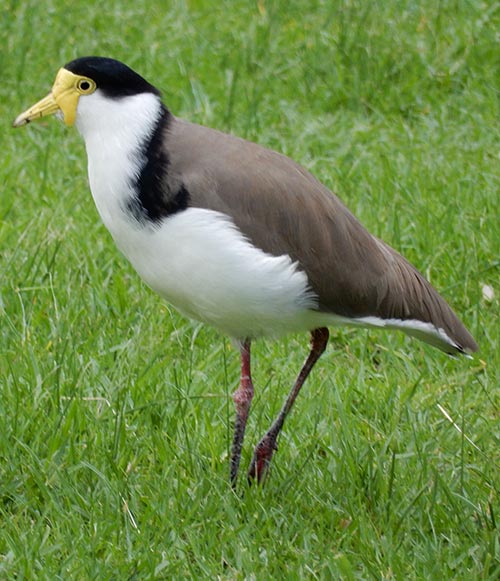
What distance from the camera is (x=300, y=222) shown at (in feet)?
15.7

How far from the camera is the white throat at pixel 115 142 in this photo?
459 cm

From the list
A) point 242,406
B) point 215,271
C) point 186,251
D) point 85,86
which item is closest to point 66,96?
point 85,86

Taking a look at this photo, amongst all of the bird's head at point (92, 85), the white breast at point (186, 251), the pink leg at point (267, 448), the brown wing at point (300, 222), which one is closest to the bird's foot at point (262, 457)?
the pink leg at point (267, 448)

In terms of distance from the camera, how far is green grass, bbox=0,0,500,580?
4.56 meters

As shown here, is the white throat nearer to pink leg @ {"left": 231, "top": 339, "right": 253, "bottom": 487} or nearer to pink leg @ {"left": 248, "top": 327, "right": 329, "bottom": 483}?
pink leg @ {"left": 231, "top": 339, "right": 253, "bottom": 487}

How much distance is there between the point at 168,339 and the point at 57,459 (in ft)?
3.80

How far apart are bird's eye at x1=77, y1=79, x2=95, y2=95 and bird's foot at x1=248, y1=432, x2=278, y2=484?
1.42 meters

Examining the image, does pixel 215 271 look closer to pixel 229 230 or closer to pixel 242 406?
pixel 229 230

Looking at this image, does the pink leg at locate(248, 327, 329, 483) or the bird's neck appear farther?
the pink leg at locate(248, 327, 329, 483)

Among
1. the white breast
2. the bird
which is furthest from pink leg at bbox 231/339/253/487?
the white breast

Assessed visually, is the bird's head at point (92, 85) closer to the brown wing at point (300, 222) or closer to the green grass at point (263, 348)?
the brown wing at point (300, 222)

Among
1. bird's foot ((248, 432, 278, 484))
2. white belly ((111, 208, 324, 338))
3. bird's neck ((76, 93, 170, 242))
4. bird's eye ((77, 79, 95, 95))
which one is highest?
bird's eye ((77, 79, 95, 95))

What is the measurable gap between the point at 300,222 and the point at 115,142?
0.72 meters

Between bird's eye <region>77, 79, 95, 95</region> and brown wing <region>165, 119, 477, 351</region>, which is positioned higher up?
bird's eye <region>77, 79, 95, 95</region>
